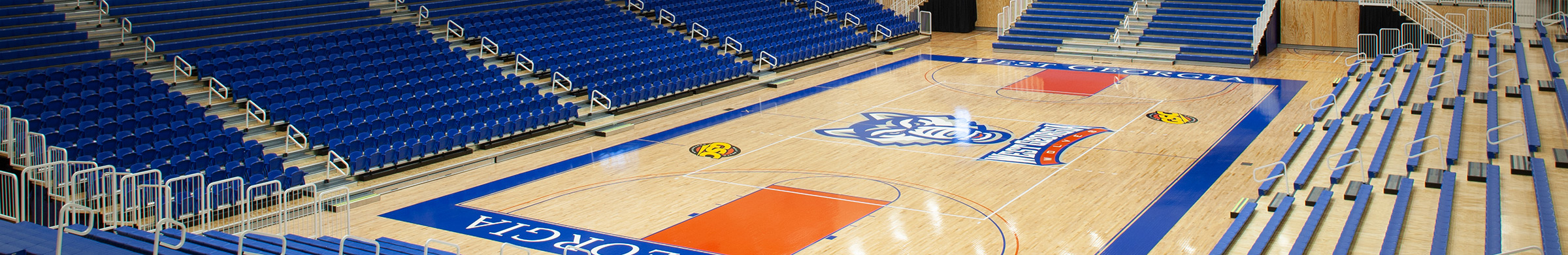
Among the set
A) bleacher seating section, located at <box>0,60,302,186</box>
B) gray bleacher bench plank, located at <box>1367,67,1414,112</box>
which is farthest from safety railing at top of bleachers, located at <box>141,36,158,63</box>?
gray bleacher bench plank, located at <box>1367,67,1414,112</box>

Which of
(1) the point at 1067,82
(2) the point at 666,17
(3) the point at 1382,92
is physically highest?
(2) the point at 666,17

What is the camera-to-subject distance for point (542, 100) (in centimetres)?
1599

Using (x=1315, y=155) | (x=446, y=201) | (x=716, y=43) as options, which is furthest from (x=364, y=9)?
(x=1315, y=155)

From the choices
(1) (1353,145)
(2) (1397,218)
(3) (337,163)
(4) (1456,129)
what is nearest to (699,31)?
(3) (337,163)

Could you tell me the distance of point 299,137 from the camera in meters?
13.9

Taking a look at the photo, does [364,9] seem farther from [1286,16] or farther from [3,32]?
[1286,16]

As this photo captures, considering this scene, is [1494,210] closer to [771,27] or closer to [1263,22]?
[1263,22]

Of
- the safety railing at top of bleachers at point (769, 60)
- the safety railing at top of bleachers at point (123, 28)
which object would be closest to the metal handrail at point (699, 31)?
the safety railing at top of bleachers at point (769, 60)

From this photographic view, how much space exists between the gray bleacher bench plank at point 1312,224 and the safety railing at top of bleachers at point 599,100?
30.3ft

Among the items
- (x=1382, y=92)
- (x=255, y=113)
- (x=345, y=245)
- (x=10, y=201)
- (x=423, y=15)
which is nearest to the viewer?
(x=345, y=245)

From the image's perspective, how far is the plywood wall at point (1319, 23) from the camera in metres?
23.2

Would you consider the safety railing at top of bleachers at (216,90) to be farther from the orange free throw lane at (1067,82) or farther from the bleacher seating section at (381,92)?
the orange free throw lane at (1067,82)

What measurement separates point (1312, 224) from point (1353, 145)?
11.3 ft

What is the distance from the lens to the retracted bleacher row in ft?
28.5
